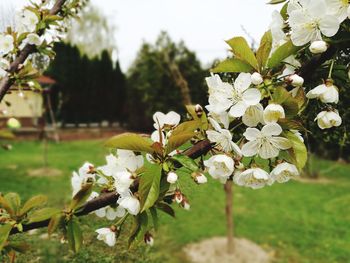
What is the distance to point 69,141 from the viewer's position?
46.9ft

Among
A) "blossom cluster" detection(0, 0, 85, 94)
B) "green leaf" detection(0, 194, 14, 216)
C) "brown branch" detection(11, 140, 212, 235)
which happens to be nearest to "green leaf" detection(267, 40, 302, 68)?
"brown branch" detection(11, 140, 212, 235)

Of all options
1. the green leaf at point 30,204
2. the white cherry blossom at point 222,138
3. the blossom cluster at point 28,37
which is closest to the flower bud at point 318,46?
the white cherry blossom at point 222,138

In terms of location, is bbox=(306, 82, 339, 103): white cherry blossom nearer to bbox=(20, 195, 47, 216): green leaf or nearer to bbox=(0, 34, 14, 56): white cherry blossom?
bbox=(20, 195, 47, 216): green leaf

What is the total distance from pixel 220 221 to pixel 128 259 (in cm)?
427

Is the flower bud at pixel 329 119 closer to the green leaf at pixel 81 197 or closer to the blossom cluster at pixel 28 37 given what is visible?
the green leaf at pixel 81 197

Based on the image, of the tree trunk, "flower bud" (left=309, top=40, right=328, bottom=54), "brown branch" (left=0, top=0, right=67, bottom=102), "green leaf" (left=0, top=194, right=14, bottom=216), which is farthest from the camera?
the tree trunk

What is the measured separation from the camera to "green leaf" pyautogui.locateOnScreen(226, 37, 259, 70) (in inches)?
34.4

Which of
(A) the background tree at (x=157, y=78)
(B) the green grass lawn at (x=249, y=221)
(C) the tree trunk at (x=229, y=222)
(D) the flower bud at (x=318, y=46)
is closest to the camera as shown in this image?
(D) the flower bud at (x=318, y=46)

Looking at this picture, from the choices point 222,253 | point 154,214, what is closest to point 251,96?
point 154,214

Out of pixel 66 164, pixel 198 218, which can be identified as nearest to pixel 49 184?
pixel 66 164

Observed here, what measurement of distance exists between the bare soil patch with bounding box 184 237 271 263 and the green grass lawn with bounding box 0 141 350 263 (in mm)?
124

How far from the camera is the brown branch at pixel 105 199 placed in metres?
0.87

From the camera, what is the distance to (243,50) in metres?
0.88

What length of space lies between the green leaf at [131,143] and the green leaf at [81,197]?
0.15 meters
